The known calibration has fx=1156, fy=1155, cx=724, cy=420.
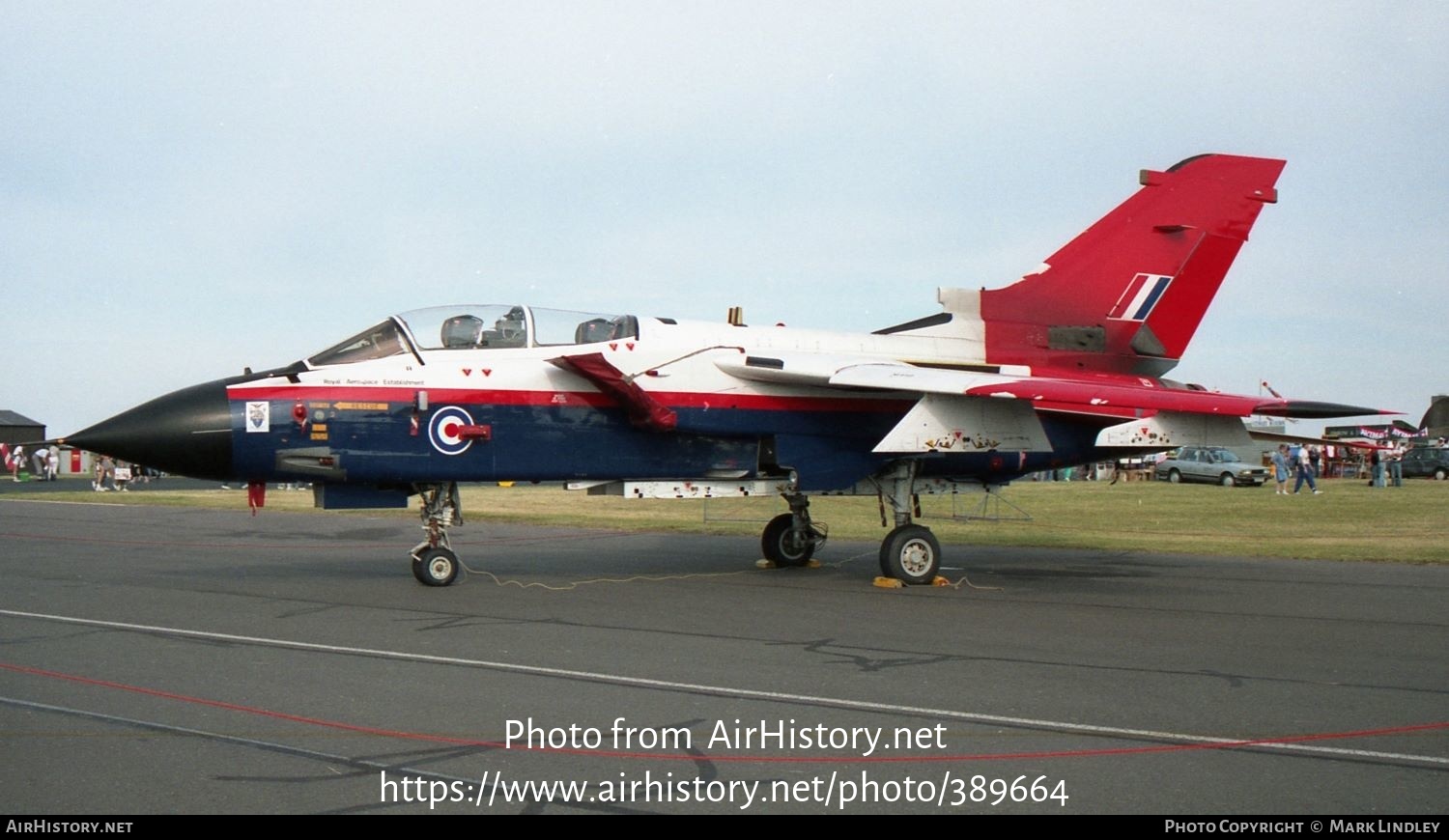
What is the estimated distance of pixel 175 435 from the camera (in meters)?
11.6

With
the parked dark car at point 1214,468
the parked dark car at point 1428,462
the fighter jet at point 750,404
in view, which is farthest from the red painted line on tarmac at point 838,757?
the parked dark car at point 1428,462

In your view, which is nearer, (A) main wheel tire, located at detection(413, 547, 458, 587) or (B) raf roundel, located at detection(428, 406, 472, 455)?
(B) raf roundel, located at detection(428, 406, 472, 455)

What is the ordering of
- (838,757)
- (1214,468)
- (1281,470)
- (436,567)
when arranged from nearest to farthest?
(838,757), (436,567), (1281,470), (1214,468)

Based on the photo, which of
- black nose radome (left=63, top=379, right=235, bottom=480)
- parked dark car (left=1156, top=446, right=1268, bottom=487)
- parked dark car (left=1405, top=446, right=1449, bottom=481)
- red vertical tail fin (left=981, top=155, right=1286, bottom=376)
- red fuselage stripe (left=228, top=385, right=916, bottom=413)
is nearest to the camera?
black nose radome (left=63, top=379, right=235, bottom=480)

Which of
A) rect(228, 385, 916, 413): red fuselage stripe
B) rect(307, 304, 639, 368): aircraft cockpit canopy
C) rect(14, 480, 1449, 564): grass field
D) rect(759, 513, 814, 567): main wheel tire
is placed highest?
rect(307, 304, 639, 368): aircraft cockpit canopy

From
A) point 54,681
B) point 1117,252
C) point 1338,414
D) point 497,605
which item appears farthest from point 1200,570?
point 54,681

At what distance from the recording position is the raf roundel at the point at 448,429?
12.7 m

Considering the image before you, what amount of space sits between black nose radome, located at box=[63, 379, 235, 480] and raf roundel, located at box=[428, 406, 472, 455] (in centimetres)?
208

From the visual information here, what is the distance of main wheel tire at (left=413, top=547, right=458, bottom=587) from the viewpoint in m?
12.9

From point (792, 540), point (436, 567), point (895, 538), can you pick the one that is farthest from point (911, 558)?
point (436, 567)

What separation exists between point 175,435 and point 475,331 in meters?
3.32

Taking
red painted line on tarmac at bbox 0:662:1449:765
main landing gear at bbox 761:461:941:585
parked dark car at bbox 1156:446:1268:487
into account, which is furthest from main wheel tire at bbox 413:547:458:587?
parked dark car at bbox 1156:446:1268:487

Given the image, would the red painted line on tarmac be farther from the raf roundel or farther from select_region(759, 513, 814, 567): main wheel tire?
select_region(759, 513, 814, 567): main wheel tire

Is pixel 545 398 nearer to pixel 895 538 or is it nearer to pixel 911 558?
pixel 895 538
